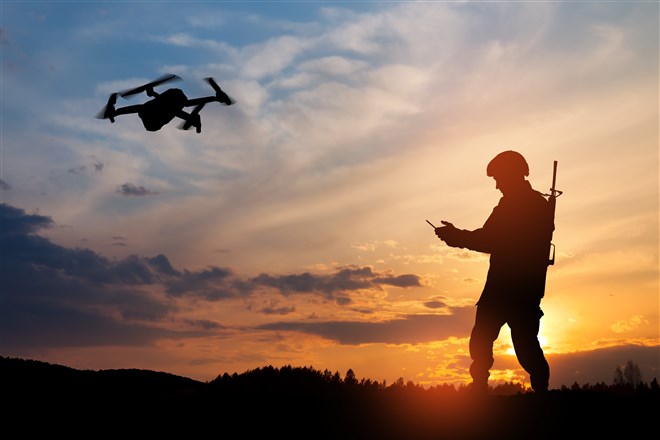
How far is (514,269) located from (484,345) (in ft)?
4.53

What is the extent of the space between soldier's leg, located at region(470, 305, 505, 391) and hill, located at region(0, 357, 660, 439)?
1.40ft

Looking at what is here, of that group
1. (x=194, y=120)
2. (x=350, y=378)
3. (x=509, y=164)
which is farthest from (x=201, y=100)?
(x=509, y=164)

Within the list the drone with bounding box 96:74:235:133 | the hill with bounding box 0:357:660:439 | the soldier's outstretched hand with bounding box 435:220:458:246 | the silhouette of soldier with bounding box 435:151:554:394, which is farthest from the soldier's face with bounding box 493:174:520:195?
the drone with bounding box 96:74:235:133

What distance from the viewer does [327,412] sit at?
11.4 m

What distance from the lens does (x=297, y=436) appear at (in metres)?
10.6

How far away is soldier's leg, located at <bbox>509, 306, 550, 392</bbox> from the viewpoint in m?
11.9

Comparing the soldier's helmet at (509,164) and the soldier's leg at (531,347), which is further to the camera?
the soldier's helmet at (509,164)

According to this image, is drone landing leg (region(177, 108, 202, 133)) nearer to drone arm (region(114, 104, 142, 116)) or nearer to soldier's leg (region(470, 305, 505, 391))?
drone arm (region(114, 104, 142, 116))

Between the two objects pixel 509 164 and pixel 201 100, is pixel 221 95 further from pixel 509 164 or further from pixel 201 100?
pixel 509 164

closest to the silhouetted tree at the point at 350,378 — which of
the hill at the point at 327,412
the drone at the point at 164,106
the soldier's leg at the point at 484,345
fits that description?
the hill at the point at 327,412

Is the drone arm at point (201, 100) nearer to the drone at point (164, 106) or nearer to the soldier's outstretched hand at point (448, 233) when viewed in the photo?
the drone at point (164, 106)

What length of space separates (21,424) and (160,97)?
15180mm

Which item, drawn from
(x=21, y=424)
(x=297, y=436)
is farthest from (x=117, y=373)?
(x=297, y=436)

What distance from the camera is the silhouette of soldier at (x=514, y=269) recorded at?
12.1 m
